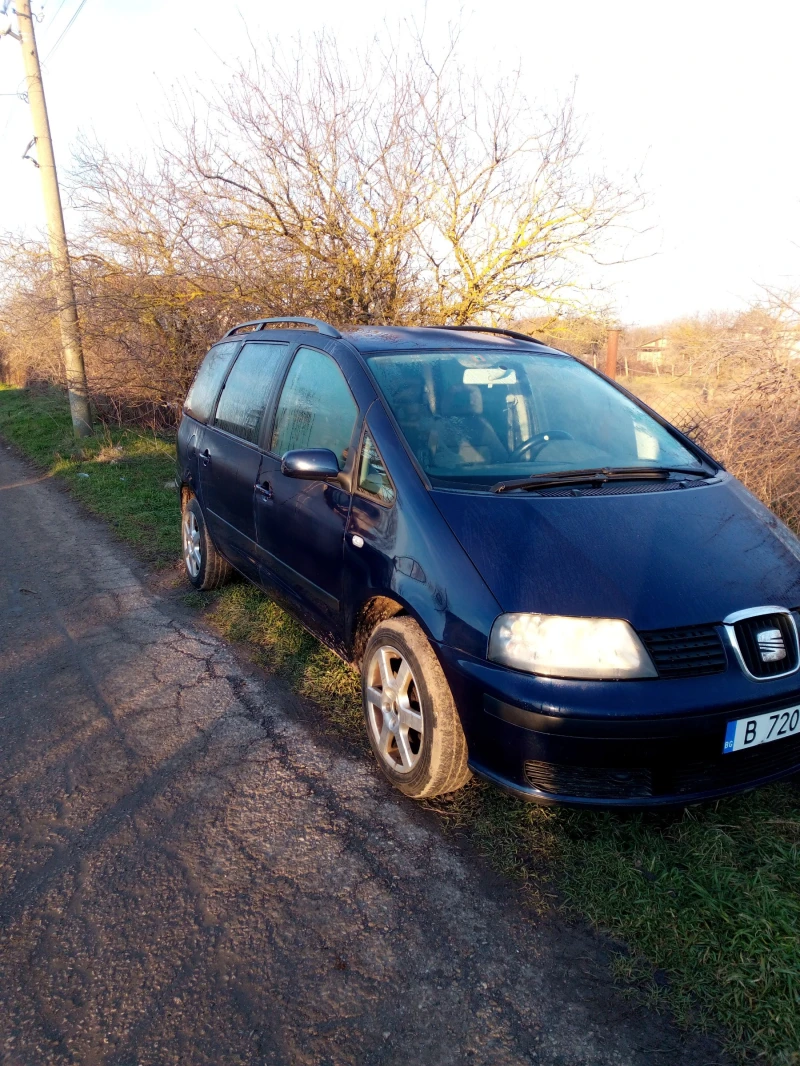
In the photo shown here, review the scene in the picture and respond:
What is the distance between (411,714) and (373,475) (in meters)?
1.00

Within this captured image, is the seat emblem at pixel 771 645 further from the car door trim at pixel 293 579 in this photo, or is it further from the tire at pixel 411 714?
the car door trim at pixel 293 579

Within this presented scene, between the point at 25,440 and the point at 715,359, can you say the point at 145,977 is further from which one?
the point at 25,440

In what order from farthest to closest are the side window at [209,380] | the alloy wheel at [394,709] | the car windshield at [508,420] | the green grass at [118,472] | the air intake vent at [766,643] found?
the green grass at [118,472], the side window at [209,380], the car windshield at [508,420], the alloy wheel at [394,709], the air intake vent at [766,643]

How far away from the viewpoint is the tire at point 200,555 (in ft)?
17.4

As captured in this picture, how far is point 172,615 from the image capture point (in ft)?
17.0

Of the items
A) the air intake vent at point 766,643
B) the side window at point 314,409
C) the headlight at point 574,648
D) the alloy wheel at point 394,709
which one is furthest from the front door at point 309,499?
the air intake vent at point 766,643

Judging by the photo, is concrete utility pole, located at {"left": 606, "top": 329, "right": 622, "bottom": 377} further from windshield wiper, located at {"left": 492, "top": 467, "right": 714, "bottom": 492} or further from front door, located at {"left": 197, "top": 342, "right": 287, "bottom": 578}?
windshield wiper, located at {"left": 492, "top": 467, "right": 714, "bottom": 492}

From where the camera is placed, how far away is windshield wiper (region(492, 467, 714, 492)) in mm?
2992

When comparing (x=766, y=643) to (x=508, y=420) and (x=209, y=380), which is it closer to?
(x=508, y=420)

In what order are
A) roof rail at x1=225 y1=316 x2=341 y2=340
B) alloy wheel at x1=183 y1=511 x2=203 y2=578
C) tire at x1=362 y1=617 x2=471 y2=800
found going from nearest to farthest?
1. tire at x1=362 y1=617 x2=471 y2=800
2. roof rail at x1=225 y1=316 x2=341 y2=340
3. alloy wheel at x1=183 y1=511 x2=203 y2=578

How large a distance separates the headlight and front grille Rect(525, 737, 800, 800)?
31 cm

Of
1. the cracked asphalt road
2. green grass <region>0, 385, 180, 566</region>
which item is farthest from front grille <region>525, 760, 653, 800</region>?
green grass <region>0, 385, 180, 566</region>

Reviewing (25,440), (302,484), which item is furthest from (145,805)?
(25,440)

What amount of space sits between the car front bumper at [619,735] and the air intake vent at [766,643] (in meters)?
0.05
